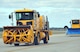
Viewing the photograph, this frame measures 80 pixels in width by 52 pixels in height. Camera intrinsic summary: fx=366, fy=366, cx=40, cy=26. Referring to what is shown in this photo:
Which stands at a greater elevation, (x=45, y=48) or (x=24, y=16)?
(x=24, y=16)

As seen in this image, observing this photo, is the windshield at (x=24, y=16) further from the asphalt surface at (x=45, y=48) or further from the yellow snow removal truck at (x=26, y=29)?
the asphalt surface at (x=45, y=48)

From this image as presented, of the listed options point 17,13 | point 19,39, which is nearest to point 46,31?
point 17,13

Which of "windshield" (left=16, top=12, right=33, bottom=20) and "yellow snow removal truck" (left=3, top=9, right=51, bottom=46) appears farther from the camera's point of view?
"windshield" (left=16, top=12, right=33, bottom=20)

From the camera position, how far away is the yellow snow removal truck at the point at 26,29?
105 ft

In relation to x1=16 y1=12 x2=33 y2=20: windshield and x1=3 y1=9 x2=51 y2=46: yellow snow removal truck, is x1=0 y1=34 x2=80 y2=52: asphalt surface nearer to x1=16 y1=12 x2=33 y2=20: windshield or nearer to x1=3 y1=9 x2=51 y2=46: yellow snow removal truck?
x1=3 y1=9 x2=51 y2=46: yellow snow removal truck

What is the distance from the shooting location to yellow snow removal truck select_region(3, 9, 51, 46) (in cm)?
3192

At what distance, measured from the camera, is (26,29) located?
3225 centimetres

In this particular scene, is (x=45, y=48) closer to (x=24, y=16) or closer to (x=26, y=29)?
(x=26, y=29)

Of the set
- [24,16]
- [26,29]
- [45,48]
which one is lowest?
[45,48]

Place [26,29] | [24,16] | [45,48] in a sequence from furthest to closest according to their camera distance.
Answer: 1. [24,16]
2. [26,29]
3. [45,48]

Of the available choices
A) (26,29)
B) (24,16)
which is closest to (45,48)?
(26,29)

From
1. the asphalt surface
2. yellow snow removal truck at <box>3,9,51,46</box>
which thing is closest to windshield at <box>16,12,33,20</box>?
yellow snow removal truck at <box>3,9,51,46</box>

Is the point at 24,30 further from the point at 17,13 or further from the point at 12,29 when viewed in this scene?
the point at 17,13

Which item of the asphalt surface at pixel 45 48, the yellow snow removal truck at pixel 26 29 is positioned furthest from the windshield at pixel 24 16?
the asphalt surface at pixel 45 48
